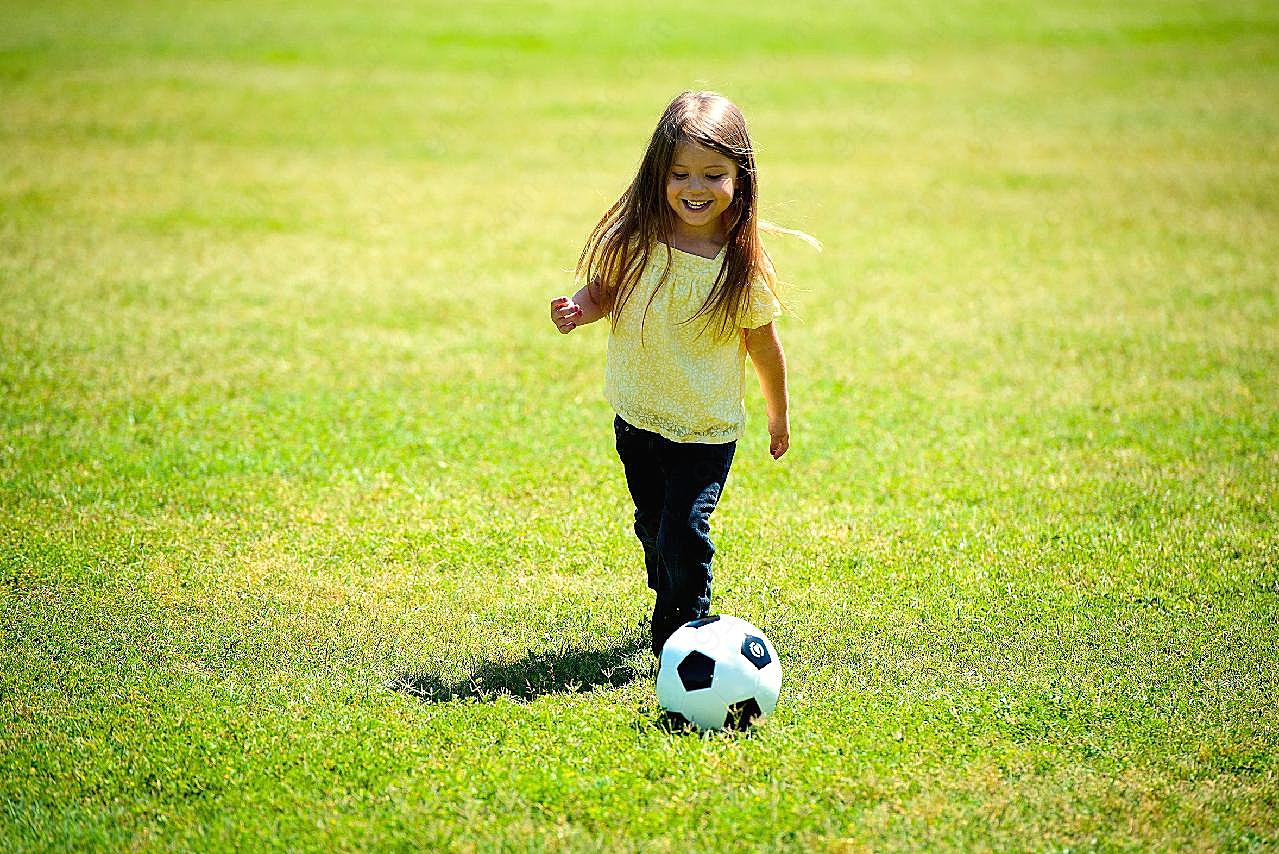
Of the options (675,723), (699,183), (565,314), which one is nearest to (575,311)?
(565,314)

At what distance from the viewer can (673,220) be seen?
422cm

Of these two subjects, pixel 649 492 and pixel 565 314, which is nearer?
pixel 565 314

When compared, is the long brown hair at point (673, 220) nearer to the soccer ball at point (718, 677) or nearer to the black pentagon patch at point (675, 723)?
the soccer ball at point (718, 677)

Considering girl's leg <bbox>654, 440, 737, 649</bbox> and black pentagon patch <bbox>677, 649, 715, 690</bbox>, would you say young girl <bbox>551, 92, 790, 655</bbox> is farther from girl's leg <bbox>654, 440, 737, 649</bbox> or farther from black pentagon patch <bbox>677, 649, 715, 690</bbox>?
black pentagon patch <bbox>677, 649, 715, 690</bbox>

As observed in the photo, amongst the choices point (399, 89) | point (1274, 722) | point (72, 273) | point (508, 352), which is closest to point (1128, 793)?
point (1274, 722)

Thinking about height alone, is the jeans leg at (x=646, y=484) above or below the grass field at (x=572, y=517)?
above

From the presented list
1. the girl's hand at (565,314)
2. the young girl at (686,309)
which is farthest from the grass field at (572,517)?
the girl's hand at (565,314)

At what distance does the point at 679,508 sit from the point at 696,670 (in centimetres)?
57

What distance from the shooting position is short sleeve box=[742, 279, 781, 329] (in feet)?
13.5

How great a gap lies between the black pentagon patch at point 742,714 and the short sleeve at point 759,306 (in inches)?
47.5

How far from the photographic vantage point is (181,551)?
5.30 m

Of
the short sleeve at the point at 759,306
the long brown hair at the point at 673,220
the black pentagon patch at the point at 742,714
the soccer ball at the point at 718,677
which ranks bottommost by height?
the black pentagon patch at the point at 742,714

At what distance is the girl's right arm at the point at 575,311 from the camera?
4121mm

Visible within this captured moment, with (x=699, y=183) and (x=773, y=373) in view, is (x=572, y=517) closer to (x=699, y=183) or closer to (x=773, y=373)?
(x=773, y=373)
